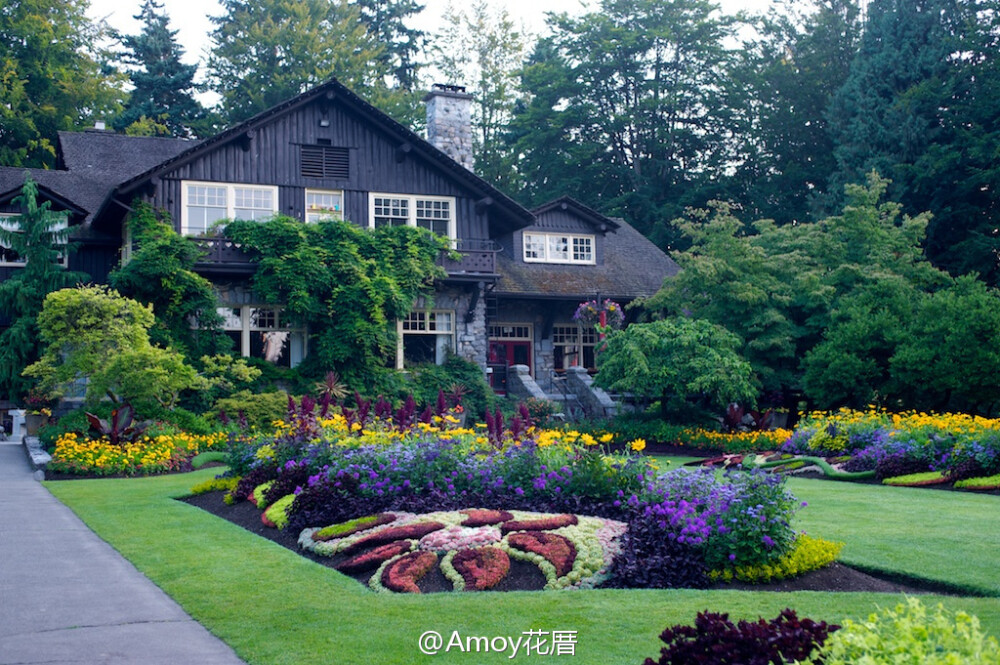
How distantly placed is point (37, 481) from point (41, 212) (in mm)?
11958

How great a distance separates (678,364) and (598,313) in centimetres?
618

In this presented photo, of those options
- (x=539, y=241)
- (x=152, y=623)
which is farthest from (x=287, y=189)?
(x=152, y=623)

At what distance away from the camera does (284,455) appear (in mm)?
12859

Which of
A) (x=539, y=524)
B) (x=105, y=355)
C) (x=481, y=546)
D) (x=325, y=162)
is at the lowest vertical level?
(x=481, y=546)

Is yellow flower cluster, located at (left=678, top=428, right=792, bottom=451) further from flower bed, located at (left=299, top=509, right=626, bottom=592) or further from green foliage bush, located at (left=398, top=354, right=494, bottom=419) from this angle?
flower bed, located at (left=299, top=509, right=626, bottom=592)

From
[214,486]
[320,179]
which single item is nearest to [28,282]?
[320,179]

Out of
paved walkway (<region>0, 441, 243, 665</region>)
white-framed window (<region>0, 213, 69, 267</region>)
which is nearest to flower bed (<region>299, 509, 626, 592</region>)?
paved walkway (<region>0, 441, 243, 665</region>)

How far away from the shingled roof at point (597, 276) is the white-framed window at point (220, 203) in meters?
7.21

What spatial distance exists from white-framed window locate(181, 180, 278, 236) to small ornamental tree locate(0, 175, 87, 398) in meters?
3.52

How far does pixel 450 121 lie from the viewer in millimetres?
32312

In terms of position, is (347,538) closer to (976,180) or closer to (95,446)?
(95,446)

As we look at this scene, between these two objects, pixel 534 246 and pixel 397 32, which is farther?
pixel 397 32

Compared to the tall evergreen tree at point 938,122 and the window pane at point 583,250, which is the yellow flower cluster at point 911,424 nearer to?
the window pane at point 583,250

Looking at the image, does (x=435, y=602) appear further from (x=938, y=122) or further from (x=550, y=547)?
(x=938, y=122)
